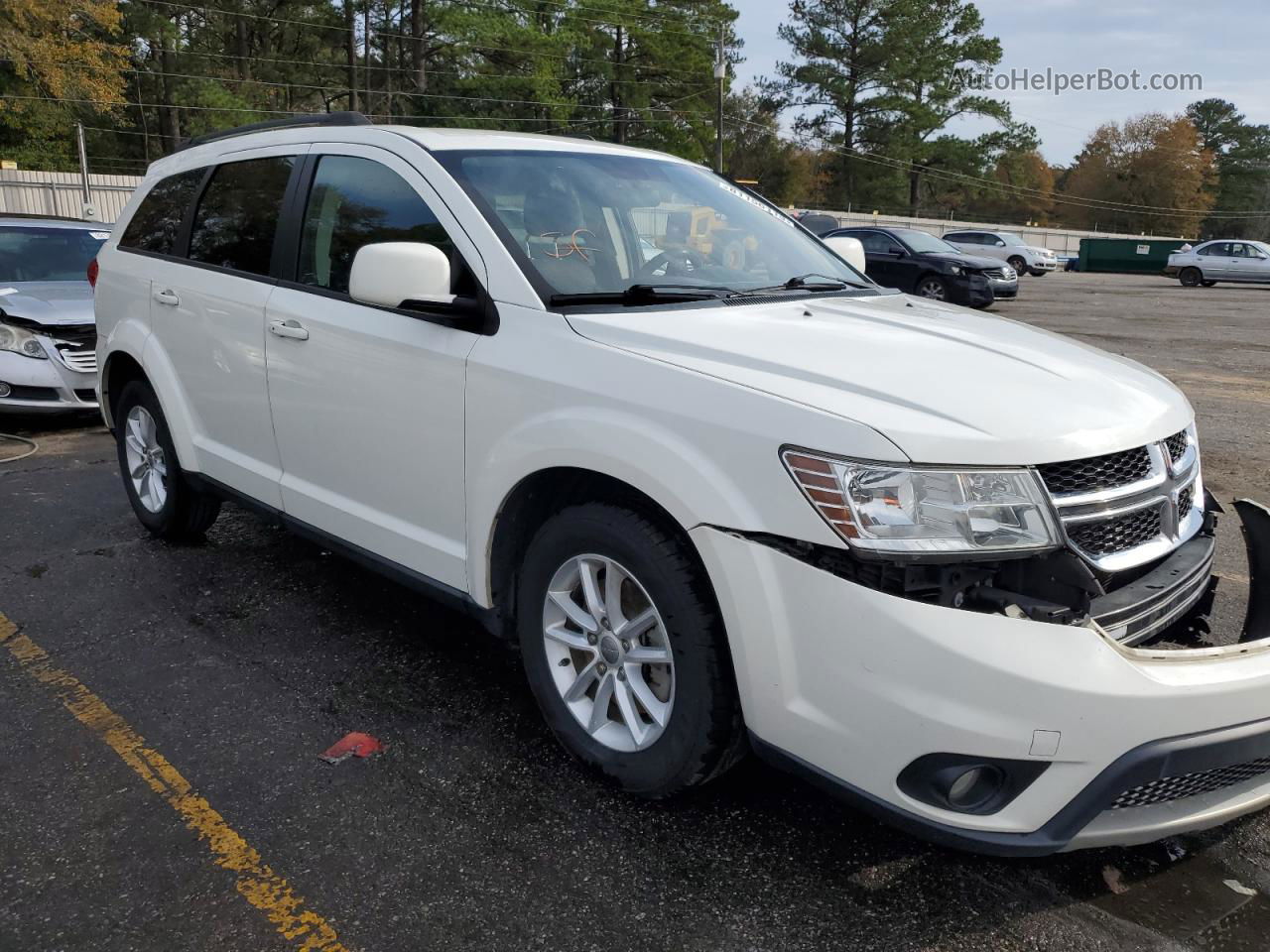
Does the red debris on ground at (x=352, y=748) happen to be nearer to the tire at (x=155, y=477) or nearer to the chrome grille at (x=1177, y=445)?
the tire at (x=155, y=477)

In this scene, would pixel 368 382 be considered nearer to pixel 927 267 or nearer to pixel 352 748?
pixel 352 748

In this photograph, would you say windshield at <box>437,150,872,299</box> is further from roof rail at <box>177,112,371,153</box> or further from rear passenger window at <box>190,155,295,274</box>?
rear passenger window at <box>190,155,295,274</box>

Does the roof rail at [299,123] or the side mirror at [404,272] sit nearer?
the side mirror at [404,272]

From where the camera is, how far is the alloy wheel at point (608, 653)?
2688 mm

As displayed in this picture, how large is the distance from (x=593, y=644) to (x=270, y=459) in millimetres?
1798

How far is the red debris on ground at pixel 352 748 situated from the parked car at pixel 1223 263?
34.2 m

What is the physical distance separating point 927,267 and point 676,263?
1707 cm

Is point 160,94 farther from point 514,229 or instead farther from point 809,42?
point 514,229

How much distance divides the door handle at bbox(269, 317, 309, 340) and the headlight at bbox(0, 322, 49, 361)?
4980mm

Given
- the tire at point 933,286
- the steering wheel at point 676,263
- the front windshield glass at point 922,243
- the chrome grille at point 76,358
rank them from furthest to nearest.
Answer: the front windshield glass at point 922,243 → the tire at point 933,286 → the chrome grille at point 76,358 → the steering wheel at point 676,263

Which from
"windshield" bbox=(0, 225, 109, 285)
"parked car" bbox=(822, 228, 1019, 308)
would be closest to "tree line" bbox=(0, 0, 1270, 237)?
"parked car" bbox=(822, 228, 1019, 308)

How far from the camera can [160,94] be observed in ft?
153

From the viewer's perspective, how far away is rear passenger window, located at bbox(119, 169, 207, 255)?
15.2 feet

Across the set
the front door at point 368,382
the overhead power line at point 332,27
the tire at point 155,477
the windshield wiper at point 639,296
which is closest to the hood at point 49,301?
the tire at point 155,477
